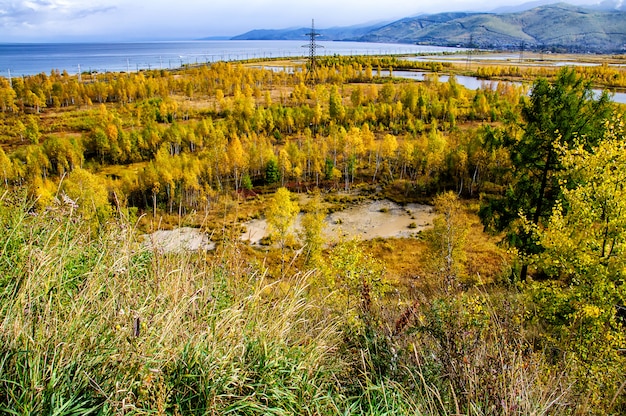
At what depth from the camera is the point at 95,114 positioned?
62.8m

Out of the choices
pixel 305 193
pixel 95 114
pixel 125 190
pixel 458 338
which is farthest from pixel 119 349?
pixel 95 114

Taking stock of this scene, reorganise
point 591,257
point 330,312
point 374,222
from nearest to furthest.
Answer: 1. point 330,312
2. point 591,257
3. point 374,222

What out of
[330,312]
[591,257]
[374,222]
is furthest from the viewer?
[374,222]

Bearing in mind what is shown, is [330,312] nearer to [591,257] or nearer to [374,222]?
[591,257]

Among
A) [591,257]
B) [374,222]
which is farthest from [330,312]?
[374,222]

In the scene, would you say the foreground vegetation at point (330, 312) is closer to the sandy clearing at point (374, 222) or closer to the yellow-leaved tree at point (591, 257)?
the yellow-leaved tree at point (591, 257)

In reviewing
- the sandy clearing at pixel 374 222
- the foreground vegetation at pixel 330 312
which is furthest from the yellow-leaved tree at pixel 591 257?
the sandy clearing at pixel 374 222

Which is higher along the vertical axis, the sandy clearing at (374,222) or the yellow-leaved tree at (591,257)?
the yellow-leaved tree at (591,257)

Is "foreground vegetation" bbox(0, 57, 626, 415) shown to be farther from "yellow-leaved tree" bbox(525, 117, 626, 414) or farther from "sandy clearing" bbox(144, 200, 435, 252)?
"sandy clearing" bbox(144, 200, 435, 252)

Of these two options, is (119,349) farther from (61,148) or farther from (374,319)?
(61,148)

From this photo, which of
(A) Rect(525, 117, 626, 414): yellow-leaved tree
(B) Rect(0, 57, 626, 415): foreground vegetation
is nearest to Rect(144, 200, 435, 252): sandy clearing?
(B) Rect(0, 57, 626, 415): foreground vegetation

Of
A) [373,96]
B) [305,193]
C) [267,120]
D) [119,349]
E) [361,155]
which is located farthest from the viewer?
[373,96]

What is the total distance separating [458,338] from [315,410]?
1332mm

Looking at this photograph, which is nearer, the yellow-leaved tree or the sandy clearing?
the yellow-leaved tree
